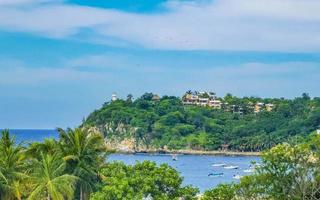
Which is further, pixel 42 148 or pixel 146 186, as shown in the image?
pixel 42 148

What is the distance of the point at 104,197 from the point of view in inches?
1406

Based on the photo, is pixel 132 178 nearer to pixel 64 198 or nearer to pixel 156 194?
pixel 156 194

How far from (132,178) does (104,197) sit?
1572 mm

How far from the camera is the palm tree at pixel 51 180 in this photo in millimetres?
38906

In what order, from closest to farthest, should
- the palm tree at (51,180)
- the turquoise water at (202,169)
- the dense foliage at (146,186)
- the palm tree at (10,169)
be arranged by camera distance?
the dense foliage at (146,186) → the palm tree at (10,169) → the palm tree at (51,180) → the turquoise water at (202,169)

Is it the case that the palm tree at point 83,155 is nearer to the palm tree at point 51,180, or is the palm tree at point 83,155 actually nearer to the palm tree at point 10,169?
the palm tree at point 51,180

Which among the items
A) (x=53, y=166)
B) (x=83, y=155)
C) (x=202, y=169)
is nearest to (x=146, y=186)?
(x=53, y=166)

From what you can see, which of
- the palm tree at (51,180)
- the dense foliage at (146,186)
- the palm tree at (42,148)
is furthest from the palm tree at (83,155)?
the dense foliage at (146,186)

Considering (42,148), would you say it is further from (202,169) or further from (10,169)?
(202,169)

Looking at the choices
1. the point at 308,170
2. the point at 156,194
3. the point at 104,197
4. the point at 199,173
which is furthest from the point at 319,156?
the point at 199,173

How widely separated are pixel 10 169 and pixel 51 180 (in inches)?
85.4

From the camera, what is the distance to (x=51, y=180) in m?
39.6

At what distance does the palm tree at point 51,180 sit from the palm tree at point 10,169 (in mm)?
725

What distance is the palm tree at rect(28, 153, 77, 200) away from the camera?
38.9 meters
